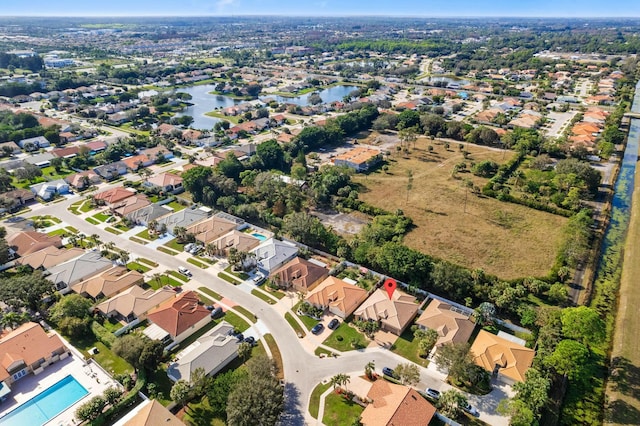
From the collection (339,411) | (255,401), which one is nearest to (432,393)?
(339,411)

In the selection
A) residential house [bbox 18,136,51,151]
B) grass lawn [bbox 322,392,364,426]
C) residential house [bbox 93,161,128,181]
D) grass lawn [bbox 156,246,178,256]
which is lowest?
grass lawn [bbox 322,392,364,426]

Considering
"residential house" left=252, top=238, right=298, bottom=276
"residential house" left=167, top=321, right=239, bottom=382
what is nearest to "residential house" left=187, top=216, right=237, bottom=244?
"residential house" left=252, top=238, right=298, bottom=276

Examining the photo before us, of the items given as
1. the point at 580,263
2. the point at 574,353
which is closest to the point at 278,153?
the point at 580,263

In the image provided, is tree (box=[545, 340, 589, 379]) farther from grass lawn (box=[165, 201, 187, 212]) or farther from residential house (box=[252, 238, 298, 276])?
grass lawn (box=[165, 201, 187, 212])

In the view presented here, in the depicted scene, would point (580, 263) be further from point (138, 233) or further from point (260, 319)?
point (138, 233)

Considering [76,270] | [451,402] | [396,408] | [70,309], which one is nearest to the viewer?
[396,408]

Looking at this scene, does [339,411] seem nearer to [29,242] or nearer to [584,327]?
[584,327]
